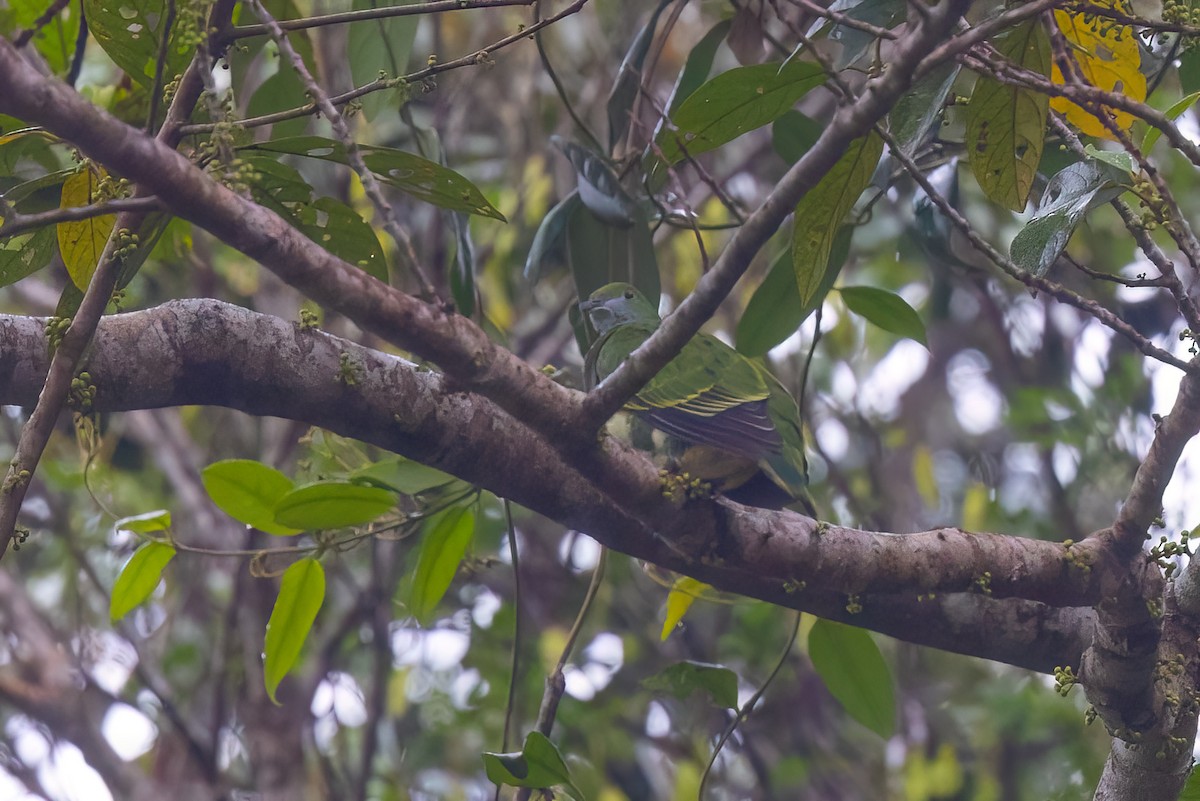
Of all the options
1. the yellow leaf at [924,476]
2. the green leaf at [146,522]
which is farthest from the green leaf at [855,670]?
the yellow leaf at [924,476]

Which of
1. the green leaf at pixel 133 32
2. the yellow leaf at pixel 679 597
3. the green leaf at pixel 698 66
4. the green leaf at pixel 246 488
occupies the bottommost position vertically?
the green leaf at pixel 246 488

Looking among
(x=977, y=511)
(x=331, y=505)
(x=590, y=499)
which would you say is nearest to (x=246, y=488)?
(x=331, y=505)

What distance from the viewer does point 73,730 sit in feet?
14.3

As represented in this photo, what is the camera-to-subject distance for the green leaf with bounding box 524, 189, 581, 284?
2.66 metres

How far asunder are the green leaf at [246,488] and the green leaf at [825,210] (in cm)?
102

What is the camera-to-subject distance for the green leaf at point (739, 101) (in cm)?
189

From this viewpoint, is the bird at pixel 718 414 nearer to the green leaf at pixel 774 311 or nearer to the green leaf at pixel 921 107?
the green leaf at pixel 774 311

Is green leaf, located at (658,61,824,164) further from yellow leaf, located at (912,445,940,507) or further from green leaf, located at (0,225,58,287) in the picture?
yellow leaf, located at (912,445,940,507)

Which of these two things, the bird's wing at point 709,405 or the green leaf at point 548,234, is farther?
the green leaf at point 548,234

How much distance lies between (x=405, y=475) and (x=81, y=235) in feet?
2.64

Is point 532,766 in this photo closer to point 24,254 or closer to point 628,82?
point 24,254

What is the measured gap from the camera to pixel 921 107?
6.28 feet

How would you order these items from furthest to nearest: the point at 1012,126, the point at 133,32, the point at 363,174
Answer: the point at 1012,126
the point at 133,32
the point at 363,174

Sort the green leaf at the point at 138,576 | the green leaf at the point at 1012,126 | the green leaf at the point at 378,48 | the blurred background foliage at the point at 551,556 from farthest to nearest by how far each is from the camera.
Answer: the blurred background foliage at the point at 551,556, the green leaf at the point at 378,48, the green leaf at the point at 138,576, the green leaf at the point at 1012,126
